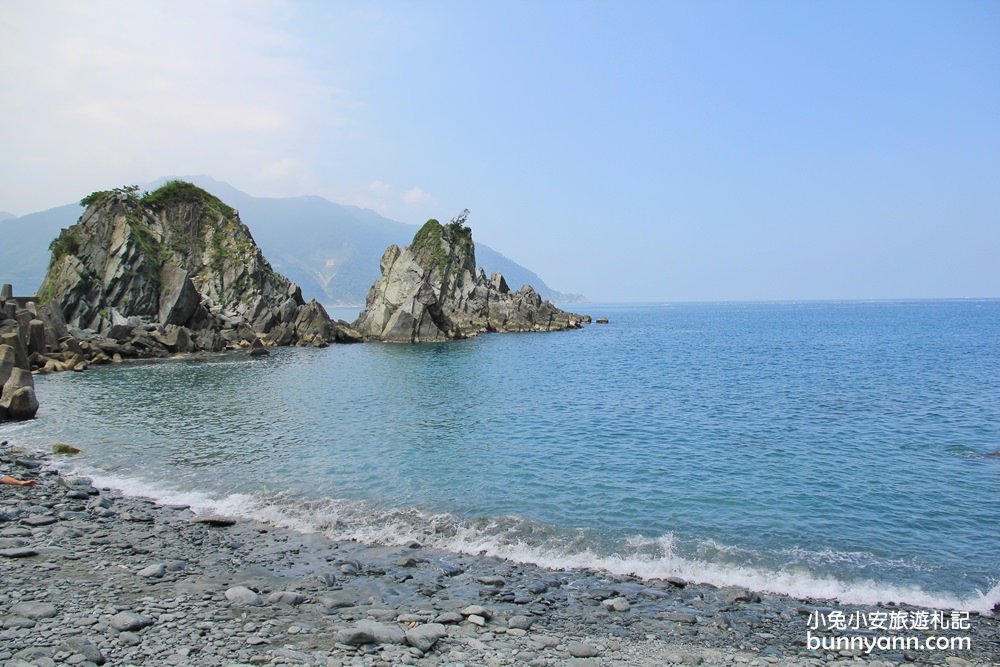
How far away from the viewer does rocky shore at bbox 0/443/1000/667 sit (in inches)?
397

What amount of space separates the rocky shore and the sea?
1504 millimetres

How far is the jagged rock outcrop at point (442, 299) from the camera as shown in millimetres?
98500

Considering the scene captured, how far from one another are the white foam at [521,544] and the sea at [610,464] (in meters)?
0.08

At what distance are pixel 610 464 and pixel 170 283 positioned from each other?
255 feet

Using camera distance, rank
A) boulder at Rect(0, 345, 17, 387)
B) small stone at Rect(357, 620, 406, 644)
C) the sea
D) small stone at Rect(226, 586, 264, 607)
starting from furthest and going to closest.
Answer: boulder at Rect(0, 345, 17, 387), the sea, small stone at Rect(226, 586, 264, 607), small stone at Rect(357, 620, 406, 644)

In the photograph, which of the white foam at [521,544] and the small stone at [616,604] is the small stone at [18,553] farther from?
the small stone at [616,604]

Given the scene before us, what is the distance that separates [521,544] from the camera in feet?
54.8

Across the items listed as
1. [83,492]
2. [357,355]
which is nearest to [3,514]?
[83,492]

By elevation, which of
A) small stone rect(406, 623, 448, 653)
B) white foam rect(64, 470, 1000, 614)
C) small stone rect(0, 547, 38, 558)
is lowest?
white foam rect(64, 470, 1000, 614)

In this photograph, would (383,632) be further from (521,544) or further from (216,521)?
(216,521)

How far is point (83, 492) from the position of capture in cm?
2031

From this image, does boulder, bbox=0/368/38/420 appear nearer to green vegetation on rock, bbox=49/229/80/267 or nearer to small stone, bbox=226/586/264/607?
small stone, bbox=226/586/264/607

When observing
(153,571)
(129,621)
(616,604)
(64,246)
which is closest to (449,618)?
(616,604)

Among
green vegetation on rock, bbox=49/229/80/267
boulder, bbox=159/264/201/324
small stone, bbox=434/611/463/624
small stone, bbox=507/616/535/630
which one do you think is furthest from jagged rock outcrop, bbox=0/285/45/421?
green vegetation on rock, bbox=49/229/80/267
